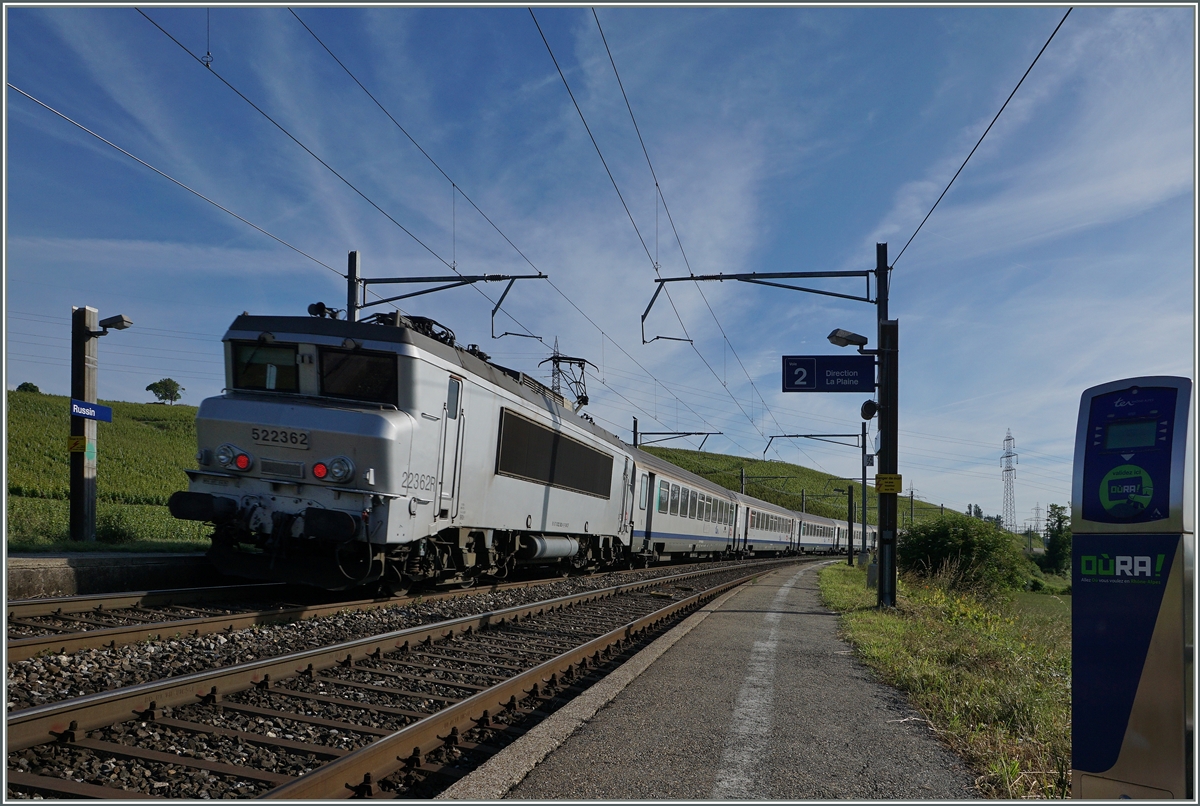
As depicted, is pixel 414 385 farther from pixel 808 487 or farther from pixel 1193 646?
pixel 808 487

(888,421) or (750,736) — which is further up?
(888,421)

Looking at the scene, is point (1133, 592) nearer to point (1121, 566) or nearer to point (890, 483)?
point (1121, 566)

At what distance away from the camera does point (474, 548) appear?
12008mm

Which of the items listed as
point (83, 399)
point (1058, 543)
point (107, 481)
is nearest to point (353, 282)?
point (83, 399)

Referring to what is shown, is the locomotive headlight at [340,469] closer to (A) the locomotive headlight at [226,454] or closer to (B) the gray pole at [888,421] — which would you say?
(A) the locomotive headlight at [226,454]

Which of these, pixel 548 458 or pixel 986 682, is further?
pixel 548 458

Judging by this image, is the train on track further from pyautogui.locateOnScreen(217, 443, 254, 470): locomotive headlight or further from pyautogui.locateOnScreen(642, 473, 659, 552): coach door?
pyautogui.locateOnScreen(642, 473, 659, 552): coach door

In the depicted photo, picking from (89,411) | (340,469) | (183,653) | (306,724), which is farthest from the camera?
(89,411)

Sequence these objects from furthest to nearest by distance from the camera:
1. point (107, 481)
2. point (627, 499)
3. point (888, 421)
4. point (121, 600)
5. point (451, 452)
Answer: point (107, 481) → point (627, 499) → point (888, 421) → point (451, 452) → point (121, 600)

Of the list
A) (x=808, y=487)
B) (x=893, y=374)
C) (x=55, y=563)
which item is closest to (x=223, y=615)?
(x=55, y=563)

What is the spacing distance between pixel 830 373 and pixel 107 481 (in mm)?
25306

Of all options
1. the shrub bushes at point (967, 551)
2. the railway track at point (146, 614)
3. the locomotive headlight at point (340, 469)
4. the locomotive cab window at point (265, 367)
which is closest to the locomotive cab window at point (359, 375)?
the locomotive cab window at point (265, 367)

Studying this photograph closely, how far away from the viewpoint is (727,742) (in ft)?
15.3

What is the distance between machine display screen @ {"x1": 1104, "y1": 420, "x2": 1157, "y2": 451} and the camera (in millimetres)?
3400
